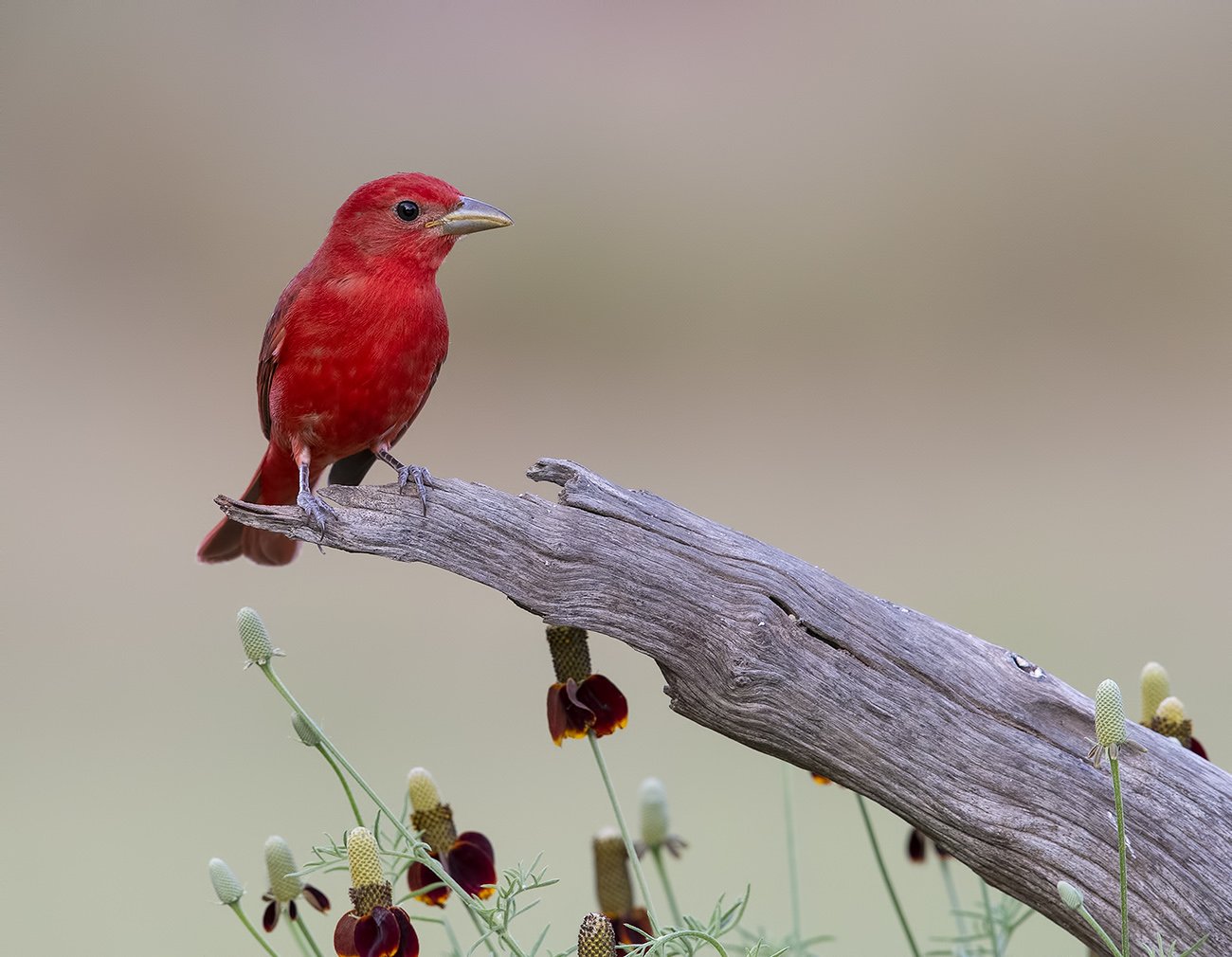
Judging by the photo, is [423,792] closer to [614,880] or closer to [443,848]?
[443,848]

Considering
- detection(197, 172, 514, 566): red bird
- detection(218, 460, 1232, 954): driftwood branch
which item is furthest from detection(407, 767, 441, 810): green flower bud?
detection(197, 172, 514, 566): red bird

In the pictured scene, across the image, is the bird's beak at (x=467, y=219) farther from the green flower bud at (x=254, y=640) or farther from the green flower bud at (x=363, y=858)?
the green flower bud at (x=363, y=858)

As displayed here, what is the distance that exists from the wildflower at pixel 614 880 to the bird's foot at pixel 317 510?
51cm

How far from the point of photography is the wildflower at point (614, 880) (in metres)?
1.49

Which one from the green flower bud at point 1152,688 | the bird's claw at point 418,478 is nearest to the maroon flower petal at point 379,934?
the bird's claw at point 418,478

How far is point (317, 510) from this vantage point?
5.39ft

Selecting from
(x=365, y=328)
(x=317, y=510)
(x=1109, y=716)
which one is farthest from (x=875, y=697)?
(x=365, y=328)

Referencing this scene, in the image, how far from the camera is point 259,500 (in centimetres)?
228

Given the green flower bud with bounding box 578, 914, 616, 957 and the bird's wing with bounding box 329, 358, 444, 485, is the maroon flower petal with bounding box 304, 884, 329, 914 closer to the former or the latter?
the green flower bud with bounding box 578, 914, 616, 957

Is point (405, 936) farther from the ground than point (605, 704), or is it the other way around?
point (605, 704)

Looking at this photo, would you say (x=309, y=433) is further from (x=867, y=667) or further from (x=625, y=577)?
(x=867, y=667)

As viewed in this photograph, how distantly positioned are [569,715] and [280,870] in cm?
32

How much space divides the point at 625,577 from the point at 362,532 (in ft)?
1.14

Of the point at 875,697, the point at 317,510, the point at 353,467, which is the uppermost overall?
the point at 353,467
